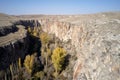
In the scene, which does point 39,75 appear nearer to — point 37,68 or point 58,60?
point 37,68

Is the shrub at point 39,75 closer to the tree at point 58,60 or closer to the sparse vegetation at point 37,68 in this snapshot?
the sparse vegetation at point 37,68

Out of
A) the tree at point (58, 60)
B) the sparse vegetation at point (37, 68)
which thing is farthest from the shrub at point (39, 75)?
the tree at point (58, 60)

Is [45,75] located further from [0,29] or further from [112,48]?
[0,29]

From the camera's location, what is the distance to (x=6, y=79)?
138 feet

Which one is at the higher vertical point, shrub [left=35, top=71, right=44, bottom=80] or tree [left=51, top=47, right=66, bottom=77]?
tree [left=51, top=47, right=66, bottom=77]

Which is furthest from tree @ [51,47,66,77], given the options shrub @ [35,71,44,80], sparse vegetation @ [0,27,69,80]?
shrub @ [35,71,44,80]

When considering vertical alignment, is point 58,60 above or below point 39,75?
above

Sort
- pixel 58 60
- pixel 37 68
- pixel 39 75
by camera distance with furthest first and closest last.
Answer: pixel 37 68 < pixel 58 60 < pixel 39 75

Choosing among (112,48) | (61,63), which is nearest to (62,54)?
(61,63)

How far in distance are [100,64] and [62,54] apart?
2851 centimetres

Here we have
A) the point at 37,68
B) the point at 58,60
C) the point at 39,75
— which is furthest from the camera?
the point at 37,68

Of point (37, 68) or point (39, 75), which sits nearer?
point (39, 75)

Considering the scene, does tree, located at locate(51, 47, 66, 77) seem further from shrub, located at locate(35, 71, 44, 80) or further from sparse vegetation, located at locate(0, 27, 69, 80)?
shrub, located at locate(35, 71, 44, 80)

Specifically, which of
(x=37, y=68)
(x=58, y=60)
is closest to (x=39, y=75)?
(x=37, y=68)
